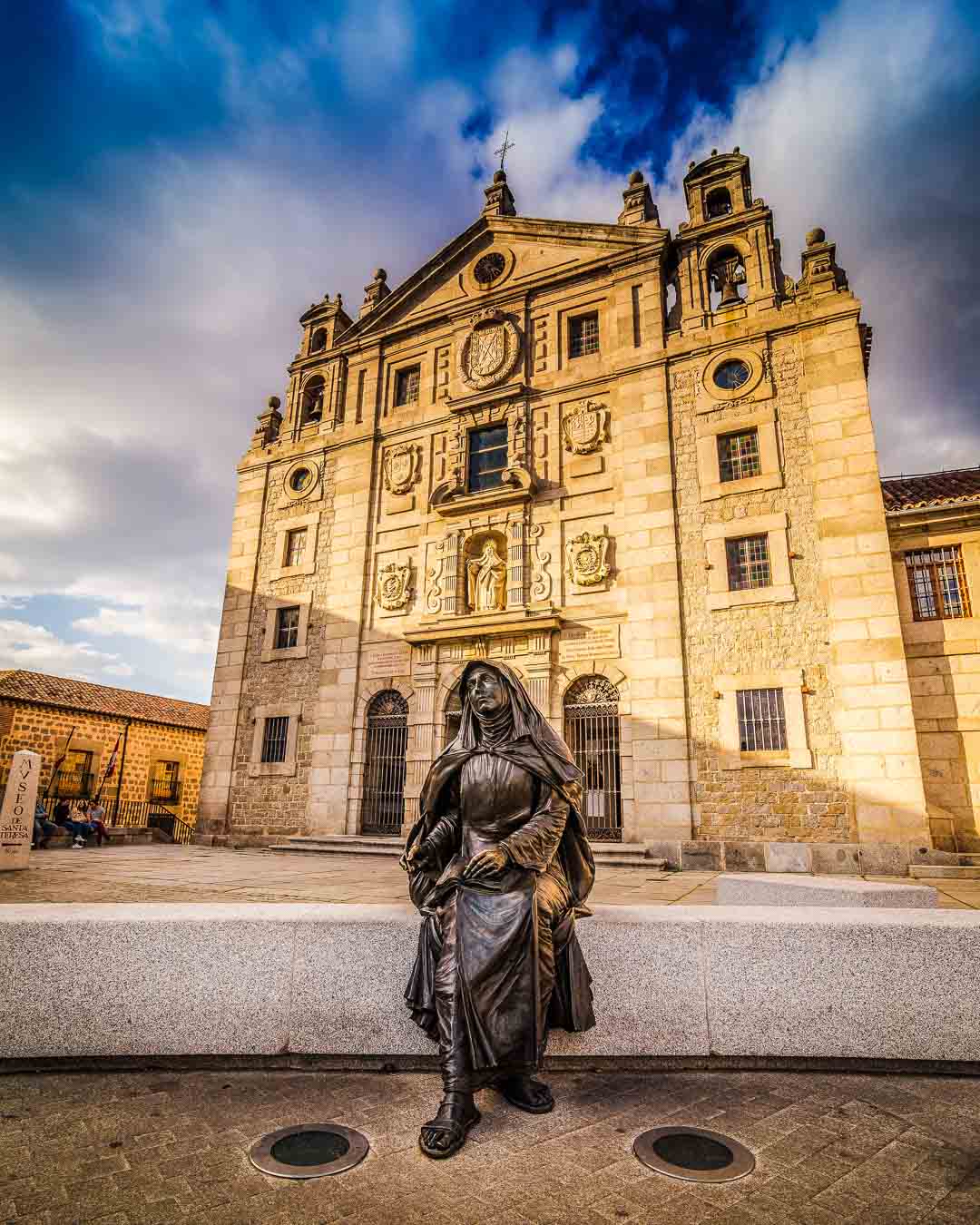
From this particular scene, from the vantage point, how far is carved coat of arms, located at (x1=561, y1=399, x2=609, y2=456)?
16797 millimetres

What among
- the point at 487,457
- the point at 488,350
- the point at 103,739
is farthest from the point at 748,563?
the point at 103,739

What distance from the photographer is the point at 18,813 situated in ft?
38.3

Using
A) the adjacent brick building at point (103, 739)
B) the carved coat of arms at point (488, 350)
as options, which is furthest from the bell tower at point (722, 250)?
the adjacent brick building at point (103, 739)

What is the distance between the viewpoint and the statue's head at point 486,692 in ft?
13.3

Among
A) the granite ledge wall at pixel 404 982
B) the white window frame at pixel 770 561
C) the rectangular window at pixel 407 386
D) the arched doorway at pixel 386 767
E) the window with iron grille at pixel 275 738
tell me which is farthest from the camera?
the rectangular window at pixel 407 386

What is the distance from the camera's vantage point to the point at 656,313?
56.2 feet

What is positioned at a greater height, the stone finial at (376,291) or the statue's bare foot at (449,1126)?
the stone finial at (376,291)

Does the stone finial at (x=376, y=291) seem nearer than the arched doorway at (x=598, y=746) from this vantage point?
No

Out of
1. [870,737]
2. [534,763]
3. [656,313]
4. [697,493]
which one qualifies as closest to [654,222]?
[656,313]

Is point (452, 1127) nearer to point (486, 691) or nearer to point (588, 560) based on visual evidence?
point (486, 691)

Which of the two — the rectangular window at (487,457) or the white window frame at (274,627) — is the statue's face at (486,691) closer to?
the rectangular window at (487,457)

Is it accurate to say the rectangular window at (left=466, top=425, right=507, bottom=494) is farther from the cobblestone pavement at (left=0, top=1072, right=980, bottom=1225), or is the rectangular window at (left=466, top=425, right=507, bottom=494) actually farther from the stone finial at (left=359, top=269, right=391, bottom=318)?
the cobblestone pavement at (left=0, top=1072, right=980, bottom=1225)

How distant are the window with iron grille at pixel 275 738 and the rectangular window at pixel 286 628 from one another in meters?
2.04

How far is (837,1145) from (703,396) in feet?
50.9
